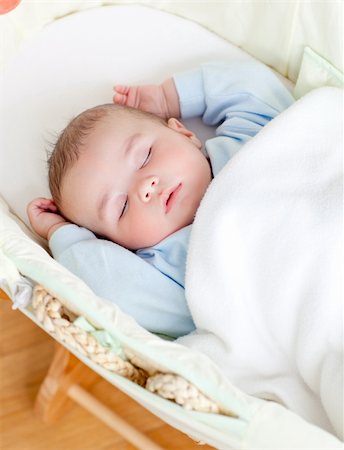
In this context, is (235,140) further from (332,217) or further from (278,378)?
(278,378)

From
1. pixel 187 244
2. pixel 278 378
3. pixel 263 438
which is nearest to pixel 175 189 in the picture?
pixel 187 244

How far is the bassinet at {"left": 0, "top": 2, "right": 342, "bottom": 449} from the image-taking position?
29.6 inches

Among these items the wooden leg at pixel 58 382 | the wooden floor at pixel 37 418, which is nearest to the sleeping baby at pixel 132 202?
the wooden leg at pixel 58 382

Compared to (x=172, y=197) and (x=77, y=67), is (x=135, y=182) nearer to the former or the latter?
(x=172, y=197)

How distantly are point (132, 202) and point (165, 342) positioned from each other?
0.98ft

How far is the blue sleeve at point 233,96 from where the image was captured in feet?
3.92

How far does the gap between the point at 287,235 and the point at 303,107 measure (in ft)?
0.78

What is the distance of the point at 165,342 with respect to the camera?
2.72 feet

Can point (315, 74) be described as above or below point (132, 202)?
above

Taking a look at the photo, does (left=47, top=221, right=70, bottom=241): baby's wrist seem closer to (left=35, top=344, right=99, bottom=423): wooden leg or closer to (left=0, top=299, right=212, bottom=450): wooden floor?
(left=35, top=344, right=99, bottom=423): wooden leg

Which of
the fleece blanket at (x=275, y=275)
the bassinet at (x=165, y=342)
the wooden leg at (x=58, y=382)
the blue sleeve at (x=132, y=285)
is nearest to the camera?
the bassinet at (x=165, y=342)

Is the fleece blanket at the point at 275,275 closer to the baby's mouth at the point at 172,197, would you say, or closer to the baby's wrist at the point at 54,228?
the baby's mouth at the point at 172,197

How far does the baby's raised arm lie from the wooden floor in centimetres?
64

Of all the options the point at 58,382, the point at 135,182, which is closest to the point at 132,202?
the point at 135,182
